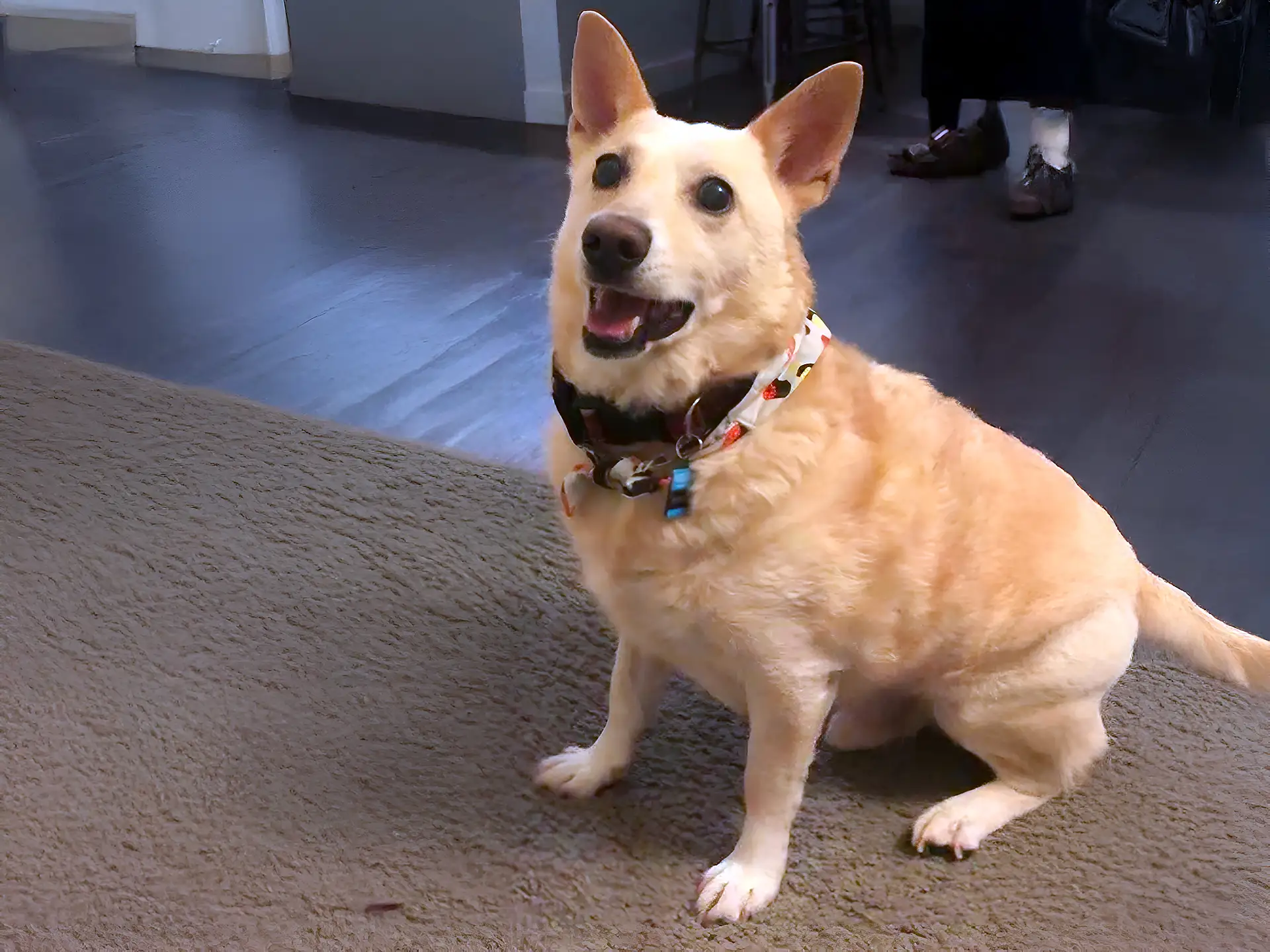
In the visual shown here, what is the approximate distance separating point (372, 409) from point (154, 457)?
43 centimetres

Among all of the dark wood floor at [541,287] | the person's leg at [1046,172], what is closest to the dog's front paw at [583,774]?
the dark wood floor at [541,287]

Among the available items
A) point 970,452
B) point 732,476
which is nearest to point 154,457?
point 732,476

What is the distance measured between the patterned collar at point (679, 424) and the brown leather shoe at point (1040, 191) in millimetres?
2418

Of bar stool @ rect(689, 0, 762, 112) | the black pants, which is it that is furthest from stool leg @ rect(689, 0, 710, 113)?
the black pants

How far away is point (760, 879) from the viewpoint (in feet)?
4.06

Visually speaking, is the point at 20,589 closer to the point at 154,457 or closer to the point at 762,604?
the point at 154,457

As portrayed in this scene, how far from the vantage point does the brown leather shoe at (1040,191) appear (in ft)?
10.8

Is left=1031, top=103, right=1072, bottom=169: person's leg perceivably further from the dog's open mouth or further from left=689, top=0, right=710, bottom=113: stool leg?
the dog's open mouth

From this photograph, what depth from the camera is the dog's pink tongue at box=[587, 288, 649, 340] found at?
42.3 inches

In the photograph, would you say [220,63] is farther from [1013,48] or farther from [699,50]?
[1013,48]

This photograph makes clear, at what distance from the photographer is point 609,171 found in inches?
43.4

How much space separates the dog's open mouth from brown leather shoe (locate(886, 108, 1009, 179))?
288 cm

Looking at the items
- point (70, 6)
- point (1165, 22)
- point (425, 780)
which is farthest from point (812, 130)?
point (70, 6)

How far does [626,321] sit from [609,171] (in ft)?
0.52
